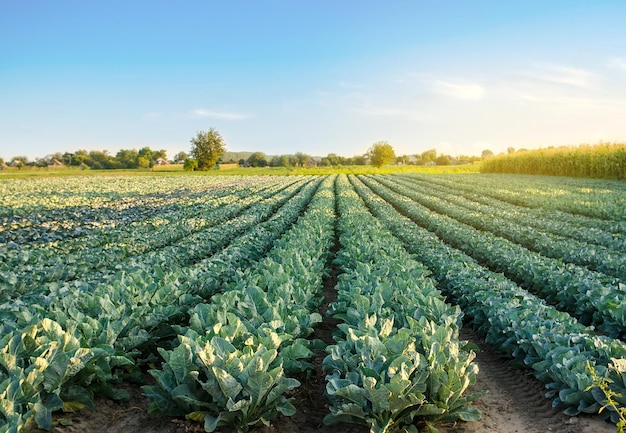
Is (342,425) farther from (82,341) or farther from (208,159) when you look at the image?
(208,159)

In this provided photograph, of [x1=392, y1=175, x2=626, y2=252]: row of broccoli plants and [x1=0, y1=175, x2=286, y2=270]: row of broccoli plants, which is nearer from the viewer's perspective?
[x1=0, y1=175, x2=286, y2=270]: row of broccoli plants

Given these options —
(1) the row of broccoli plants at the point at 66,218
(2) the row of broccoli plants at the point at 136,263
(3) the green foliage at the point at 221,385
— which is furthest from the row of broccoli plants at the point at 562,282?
(1) the row of broccoli plants at the point at 66,218

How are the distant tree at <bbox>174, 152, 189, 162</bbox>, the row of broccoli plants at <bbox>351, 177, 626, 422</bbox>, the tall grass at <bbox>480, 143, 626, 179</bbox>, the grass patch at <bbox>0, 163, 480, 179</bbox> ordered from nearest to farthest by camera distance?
the row of broccoli plants at <bbox>351, 177, 626, 422</bbox>
the tall grass at <bbox>480, 143, 626, 179</bbox>
the grass patch at <bbox>0, 163, 480, 179</bbox>
the distant tree at <bbox>174, 152, 189, 162</bbox>

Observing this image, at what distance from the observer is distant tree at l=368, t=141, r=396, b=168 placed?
10700 centimetres

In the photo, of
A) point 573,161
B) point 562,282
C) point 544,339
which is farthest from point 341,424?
point 573,161

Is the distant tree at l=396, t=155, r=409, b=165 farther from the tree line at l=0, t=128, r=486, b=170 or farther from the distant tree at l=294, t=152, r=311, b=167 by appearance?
the distant tree at l=294, t=152, r=311, b=167

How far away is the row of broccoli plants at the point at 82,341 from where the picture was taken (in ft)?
11.0

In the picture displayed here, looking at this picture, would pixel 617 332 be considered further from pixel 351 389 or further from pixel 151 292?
pixel 151 292

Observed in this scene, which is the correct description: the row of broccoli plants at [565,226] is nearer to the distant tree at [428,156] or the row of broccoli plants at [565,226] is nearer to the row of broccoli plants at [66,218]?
the row of broccoli plants at [66,218]

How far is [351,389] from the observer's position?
342cm

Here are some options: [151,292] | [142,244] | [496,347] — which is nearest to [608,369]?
[496,347]

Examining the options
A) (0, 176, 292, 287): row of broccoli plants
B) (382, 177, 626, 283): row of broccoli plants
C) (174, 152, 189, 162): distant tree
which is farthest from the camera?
(174, 152, 189, 162): distant tree

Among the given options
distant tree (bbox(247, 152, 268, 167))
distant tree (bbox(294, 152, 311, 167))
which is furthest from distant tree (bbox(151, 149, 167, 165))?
distant tree (bbox(294, 152, 311, 167))

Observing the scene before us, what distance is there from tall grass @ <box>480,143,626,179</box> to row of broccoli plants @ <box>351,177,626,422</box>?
34.4 meters
